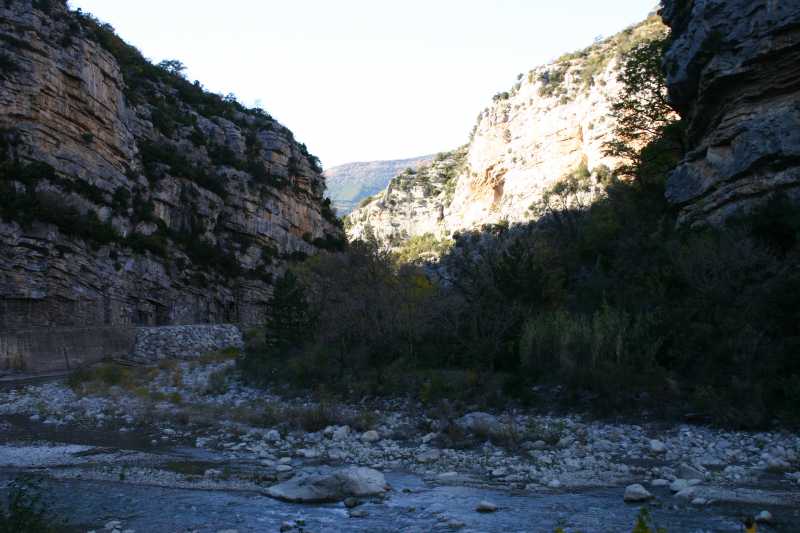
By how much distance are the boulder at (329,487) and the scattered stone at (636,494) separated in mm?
3491

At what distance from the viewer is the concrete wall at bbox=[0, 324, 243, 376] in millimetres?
24938

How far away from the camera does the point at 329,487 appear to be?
9000mm

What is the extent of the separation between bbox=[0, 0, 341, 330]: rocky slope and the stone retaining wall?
3.49 metres

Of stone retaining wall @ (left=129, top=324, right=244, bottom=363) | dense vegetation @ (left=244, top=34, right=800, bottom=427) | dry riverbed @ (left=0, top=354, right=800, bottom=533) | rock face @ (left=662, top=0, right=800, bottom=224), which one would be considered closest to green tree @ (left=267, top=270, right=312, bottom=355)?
dense vegetation @ (left=244, top=34, right=800, bottom=427)

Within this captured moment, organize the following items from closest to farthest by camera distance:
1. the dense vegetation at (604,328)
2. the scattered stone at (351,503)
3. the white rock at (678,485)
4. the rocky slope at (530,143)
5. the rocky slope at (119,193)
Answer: the white rock at (678,485), the scattered stone at (351,503), the dense vegetation at (604,328), the rocky slope at (119,193), the rocky slope at (530,143)

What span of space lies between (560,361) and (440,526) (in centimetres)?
929

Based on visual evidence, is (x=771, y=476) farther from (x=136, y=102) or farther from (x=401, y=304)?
(x=136, y=102)

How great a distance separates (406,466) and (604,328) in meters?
7.44

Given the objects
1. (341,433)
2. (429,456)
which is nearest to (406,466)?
(429,456)

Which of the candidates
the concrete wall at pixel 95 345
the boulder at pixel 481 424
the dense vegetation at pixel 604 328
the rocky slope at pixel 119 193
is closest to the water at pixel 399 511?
the boulder at pixel 481 424

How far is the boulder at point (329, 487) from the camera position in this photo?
8820 mm

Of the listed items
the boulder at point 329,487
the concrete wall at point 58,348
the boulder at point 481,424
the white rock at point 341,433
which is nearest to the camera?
the boulder at point 329,487

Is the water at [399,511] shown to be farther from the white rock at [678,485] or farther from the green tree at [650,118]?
the green tree at [650,118]

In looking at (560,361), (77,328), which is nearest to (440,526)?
(560,361)
